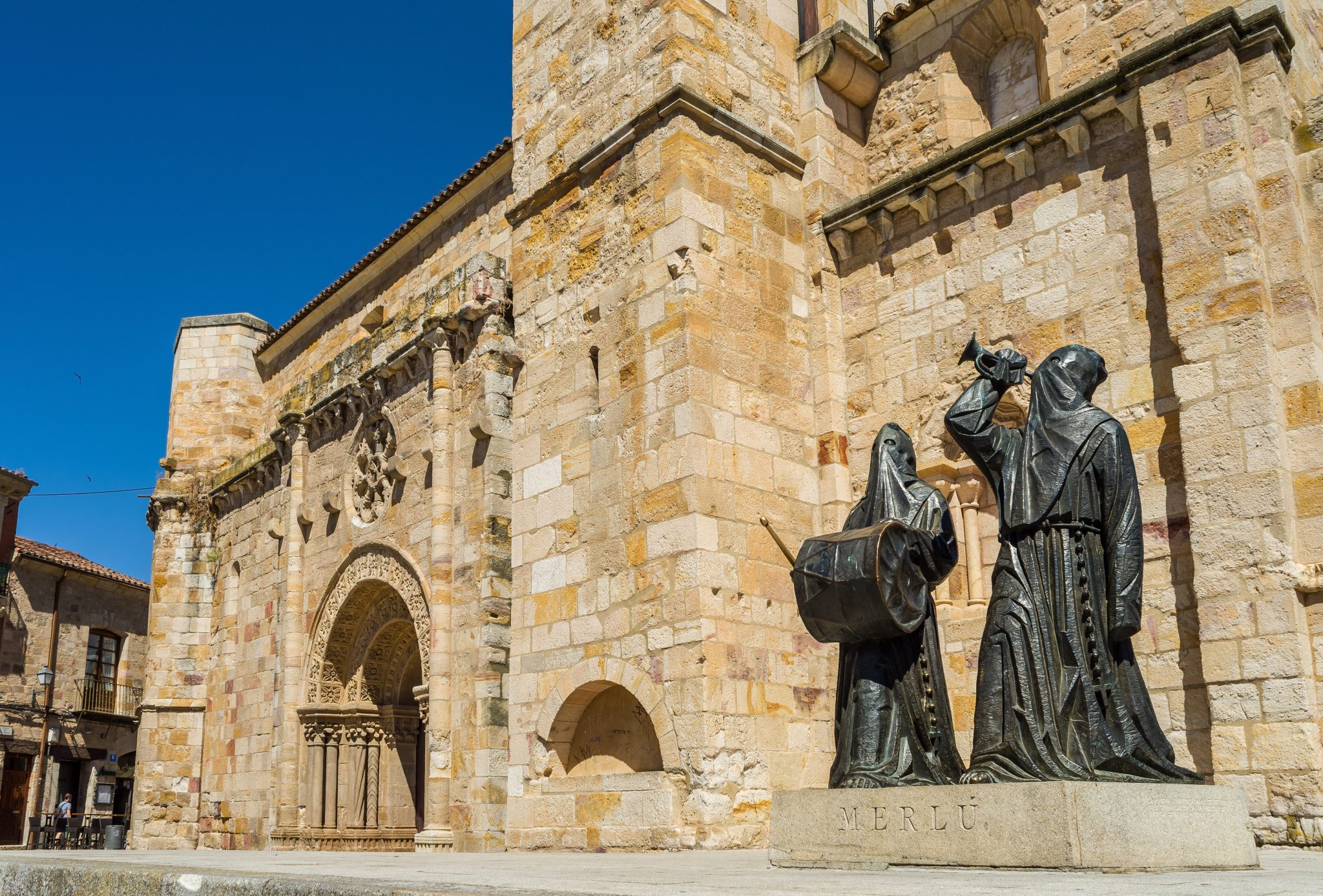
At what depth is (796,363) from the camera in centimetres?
977

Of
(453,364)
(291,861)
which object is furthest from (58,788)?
(291,861)

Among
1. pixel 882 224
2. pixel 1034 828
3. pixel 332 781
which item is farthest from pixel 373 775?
pixel 1034 828

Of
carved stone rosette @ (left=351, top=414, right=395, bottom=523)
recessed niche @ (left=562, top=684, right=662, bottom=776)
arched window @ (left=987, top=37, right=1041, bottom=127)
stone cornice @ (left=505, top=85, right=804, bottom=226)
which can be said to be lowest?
recessed niche @ (left=562, top=684, right=662, bottom=776)

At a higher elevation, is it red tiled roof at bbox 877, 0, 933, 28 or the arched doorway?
red tiled roof at bbox 877, 0, 933, 28

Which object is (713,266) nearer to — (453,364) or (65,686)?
(453,364)

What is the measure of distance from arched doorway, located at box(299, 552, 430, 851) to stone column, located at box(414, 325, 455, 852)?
6.41ft

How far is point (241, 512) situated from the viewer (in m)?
17.2

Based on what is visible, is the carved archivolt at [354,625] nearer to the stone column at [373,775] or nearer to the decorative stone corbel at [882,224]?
the stone column at [373,775]

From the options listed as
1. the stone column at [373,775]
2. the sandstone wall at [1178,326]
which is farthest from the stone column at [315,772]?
the sandstone wall at [1178,326]

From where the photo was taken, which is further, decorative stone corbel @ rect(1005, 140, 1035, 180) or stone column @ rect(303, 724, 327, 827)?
stone column @ rect(303, 724, 327, 827)

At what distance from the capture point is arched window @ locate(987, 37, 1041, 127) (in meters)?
10.1

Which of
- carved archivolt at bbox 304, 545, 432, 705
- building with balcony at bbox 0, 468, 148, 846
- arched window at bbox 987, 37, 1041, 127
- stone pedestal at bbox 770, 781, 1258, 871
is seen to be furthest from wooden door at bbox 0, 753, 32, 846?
stone pedestal at bbox 770, 781, 1258, 871

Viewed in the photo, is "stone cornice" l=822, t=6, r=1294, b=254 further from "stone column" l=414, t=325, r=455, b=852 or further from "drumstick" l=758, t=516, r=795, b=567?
"stone column" l=414, t=325, r=455, b=852

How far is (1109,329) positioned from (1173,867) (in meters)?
4.58
